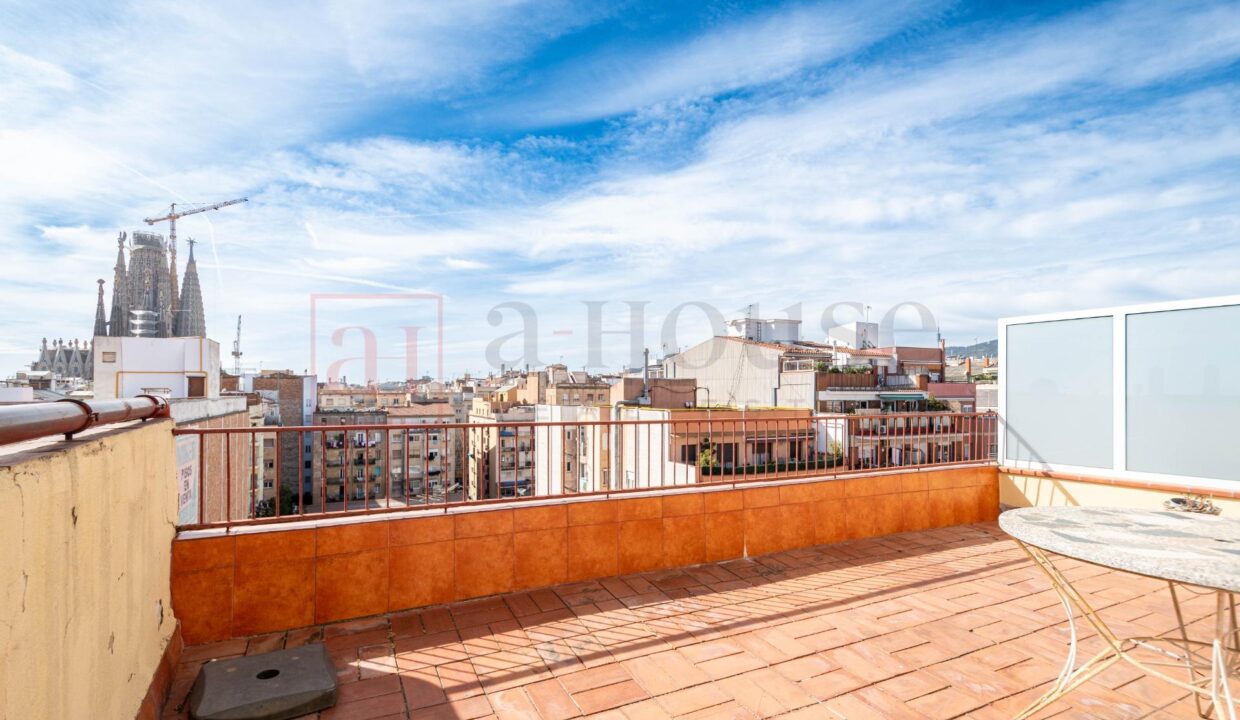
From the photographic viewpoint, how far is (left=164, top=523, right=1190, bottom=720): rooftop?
7.63 ft

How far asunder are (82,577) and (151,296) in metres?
78.0

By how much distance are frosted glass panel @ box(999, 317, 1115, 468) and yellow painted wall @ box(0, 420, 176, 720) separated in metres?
6.41

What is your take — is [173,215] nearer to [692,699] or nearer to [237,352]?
[237,352]

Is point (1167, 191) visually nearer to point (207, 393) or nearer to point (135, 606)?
point (135, 606)

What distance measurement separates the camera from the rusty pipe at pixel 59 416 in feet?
3.76

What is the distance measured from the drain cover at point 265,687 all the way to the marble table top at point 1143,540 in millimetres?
2720

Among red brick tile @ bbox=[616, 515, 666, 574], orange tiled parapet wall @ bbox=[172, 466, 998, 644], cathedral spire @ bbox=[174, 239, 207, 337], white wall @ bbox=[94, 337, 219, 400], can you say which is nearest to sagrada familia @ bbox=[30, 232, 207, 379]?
cathedral spire @ bbox=[174, 239, 207, 337]

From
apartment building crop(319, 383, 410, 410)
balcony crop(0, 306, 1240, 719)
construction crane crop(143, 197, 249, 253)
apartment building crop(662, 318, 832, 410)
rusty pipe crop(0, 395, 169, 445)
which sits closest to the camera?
rusty pipe crop(0, 395, 169, 445)

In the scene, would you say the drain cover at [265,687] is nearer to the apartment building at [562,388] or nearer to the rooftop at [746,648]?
the rooftop at [746,648]

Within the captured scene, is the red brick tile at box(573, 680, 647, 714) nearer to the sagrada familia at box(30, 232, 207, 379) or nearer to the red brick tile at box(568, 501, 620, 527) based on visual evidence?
the red brick tile at box(568, 501, 620, 527)

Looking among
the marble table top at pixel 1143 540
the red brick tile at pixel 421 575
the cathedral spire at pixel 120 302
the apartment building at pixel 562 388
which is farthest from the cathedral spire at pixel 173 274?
the marble table top at pixel 1143 540

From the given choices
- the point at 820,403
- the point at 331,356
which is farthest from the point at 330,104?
the point at 820,403

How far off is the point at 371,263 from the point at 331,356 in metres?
7.62

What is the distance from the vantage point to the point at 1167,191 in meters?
9.66
